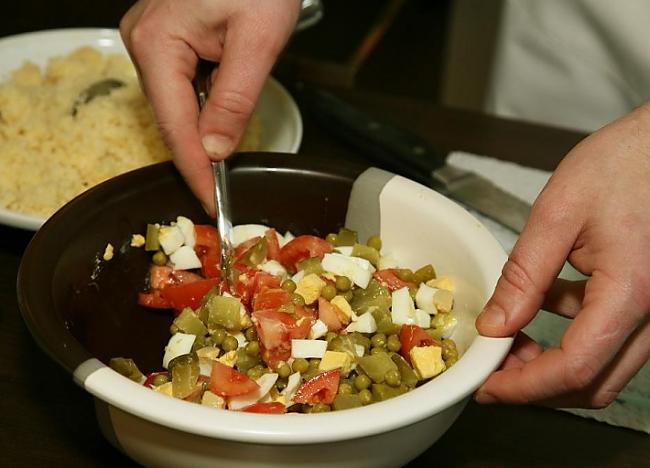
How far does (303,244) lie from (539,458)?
1.26 feet

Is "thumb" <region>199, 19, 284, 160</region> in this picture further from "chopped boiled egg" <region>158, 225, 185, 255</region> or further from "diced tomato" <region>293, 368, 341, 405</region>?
"diced tomato" <region>293, 368, 341, 405</region>

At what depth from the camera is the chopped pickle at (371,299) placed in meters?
1.05

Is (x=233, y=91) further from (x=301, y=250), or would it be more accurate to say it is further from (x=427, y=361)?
(x=427, y=361)

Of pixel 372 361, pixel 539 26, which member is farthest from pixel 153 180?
pixel 539 26

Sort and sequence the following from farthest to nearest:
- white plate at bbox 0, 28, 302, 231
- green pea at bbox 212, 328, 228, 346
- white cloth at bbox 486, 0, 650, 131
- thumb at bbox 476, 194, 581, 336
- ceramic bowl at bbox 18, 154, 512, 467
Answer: white cloth at bbox 486, 0, 650, 131 → white plate at bbox 0, 28, 302, 231 → green pea at bbox 212, 328, 228, 346 → thumb at bbox 476, 194, 581, 336 → ceramic bowl at bbox 18, 154, 512, 467

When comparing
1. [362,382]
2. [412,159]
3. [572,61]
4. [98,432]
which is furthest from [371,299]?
[572,61]

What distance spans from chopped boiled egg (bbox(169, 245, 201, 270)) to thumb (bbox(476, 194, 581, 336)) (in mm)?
399

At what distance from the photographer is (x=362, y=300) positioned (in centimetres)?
106

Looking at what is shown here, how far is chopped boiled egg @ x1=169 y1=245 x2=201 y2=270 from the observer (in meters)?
1.12

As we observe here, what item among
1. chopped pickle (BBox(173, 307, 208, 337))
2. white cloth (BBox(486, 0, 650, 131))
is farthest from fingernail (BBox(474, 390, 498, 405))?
white cloth (BBox(486, 0, 650, 131))

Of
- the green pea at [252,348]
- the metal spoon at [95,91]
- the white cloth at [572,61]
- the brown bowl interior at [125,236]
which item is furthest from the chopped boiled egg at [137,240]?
the white cloth at [572,61]

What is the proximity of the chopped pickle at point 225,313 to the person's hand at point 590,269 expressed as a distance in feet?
0.89

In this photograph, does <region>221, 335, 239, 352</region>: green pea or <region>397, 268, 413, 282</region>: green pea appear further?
Answer: <region>397, 268, 413, 282</region>: green pea

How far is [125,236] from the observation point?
110cm
